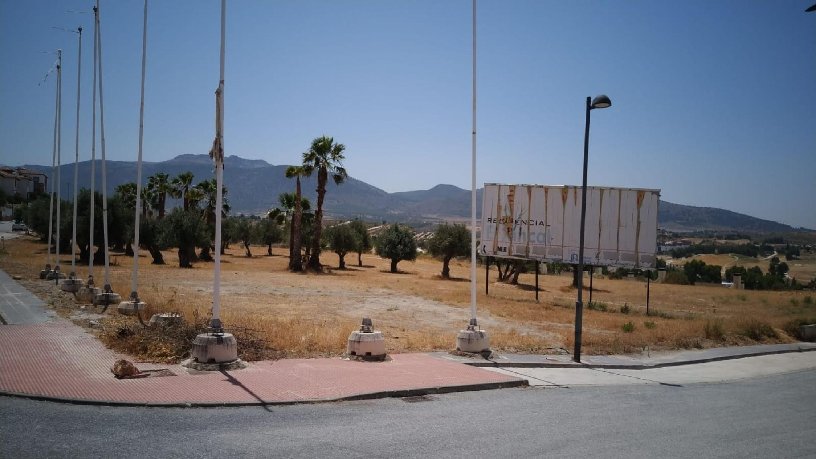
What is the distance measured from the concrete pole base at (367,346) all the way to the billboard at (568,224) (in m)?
24.2

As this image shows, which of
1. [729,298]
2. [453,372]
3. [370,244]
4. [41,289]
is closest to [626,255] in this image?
[729,298]

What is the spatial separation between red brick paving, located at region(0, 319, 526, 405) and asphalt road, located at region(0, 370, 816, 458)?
0.38 meters

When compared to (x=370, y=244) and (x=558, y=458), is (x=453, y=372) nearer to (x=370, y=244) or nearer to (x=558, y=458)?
(x=558, y=458)

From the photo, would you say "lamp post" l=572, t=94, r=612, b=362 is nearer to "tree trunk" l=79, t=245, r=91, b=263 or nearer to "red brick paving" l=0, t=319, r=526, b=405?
"red brick paving" l=0, t=319, r=526, b=405

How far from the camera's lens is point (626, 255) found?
35.2 meters

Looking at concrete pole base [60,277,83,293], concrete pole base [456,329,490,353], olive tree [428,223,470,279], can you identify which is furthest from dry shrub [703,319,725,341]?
olive tree [428,223,470,279]

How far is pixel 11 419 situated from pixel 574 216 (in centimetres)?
3207

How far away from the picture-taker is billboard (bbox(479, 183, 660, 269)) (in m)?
34.8

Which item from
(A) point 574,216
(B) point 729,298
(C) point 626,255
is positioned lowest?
(B) point 729,298

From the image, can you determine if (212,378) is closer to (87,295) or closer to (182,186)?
(87,295)

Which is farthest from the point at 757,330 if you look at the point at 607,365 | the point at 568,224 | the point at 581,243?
the point at 568,224

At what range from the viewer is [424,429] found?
7934 millimetres

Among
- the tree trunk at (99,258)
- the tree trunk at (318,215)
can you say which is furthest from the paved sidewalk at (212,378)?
the tree trunk at (318,215)

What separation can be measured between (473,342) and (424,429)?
21.1 ft
